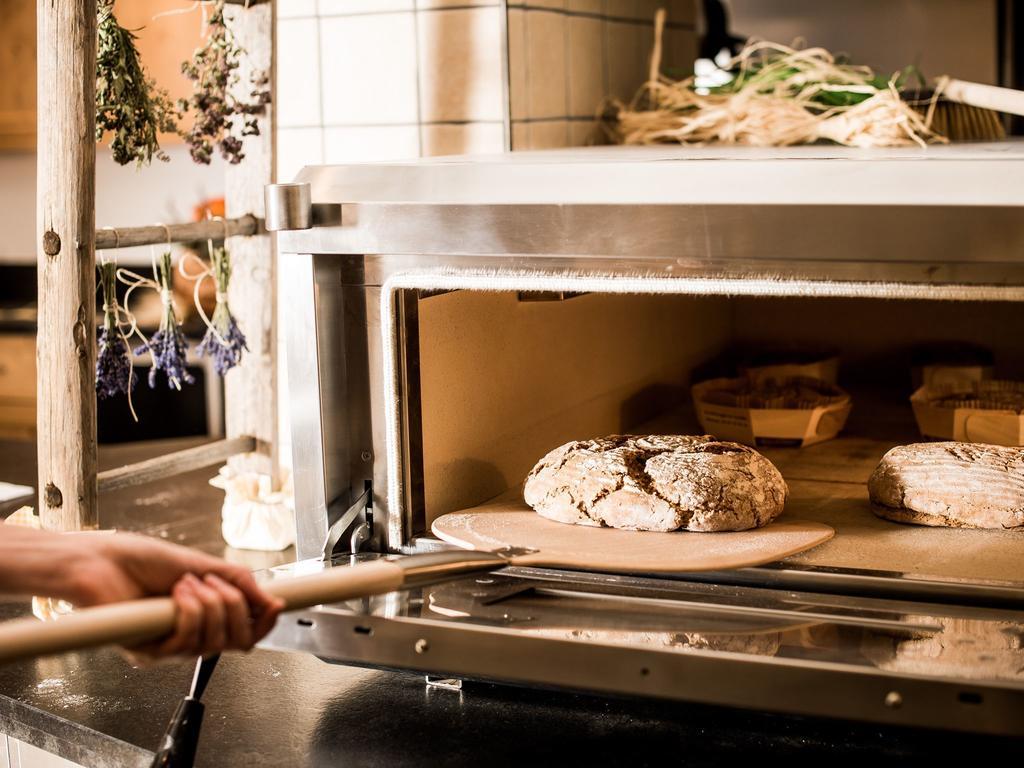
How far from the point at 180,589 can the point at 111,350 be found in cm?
71

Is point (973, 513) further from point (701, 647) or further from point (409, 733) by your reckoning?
point (409, 733)

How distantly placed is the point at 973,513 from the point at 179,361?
2.77 feet

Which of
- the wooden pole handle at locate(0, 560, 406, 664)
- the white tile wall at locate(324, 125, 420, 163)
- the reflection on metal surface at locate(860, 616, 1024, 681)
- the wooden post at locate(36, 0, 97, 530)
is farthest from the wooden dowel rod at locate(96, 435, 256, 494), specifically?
the reflection on metal surface at locate(860, 616, 1024, 681)

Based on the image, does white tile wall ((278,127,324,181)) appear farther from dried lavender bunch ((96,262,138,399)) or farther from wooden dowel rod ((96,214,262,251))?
dried lavender bunch ((96,262,138,399))

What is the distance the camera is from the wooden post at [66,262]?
112 cm

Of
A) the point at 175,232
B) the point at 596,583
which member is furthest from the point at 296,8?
the point at 596,583

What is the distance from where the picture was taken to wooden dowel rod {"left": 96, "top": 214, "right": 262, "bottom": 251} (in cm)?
127

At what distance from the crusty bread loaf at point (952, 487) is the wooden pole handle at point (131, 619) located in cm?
51

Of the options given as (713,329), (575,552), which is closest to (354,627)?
(575,552)

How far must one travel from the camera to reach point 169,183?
386 cm

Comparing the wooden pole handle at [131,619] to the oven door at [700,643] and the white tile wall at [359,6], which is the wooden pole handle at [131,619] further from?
the white tile wall at [359,6]

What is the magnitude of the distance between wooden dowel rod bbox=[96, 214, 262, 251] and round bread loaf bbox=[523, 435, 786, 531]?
1.78 feet

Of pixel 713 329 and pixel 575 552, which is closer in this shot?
pixel 575 552

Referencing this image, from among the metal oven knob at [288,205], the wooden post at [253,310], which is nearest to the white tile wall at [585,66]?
the wooden post at [253,310]
